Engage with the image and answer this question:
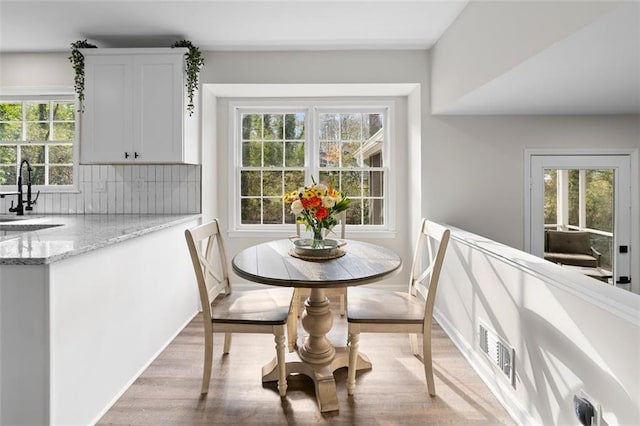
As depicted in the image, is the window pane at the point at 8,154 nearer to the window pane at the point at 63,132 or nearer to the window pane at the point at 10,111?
the window pane at the point at 10,111

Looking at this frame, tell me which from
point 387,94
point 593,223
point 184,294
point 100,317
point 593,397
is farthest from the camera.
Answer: point 387,94

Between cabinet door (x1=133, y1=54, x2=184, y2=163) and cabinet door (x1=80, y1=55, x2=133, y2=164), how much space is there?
8cm

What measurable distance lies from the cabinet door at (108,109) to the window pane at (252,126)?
3.84 ft

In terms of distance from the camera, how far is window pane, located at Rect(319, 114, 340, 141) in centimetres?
385

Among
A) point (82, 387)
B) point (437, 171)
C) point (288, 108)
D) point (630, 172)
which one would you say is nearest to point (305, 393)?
point (82, 387)

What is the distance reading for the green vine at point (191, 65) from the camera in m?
3.03

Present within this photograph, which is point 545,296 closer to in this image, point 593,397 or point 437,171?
point 593,397

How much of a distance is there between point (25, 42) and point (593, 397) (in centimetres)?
463

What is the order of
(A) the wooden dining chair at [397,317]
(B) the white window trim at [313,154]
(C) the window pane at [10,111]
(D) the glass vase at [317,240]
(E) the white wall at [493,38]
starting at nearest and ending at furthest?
(E) the white wall at [493,38], (A) the wooden dining chair at [397,317], (D) the glass vase at [317,240], (C) the window pane at [10,111], (B) the white window trim at [313,154]

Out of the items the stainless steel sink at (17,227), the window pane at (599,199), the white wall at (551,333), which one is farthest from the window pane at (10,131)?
the window pane at (599,199)

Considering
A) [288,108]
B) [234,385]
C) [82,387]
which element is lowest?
[234,385]

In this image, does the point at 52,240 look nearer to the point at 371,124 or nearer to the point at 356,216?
the point at 356,216

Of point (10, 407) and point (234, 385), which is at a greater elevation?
point (10, 407)

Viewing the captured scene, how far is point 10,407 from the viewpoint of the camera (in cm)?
143
